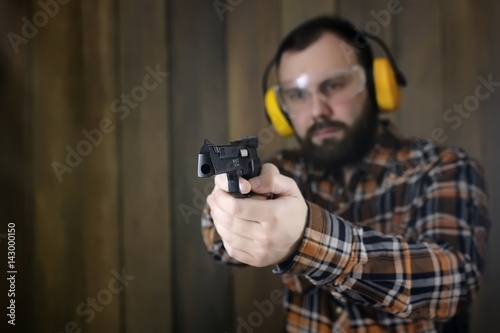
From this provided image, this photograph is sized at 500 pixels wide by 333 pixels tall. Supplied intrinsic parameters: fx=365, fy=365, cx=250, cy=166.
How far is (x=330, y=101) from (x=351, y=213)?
33 centimetres

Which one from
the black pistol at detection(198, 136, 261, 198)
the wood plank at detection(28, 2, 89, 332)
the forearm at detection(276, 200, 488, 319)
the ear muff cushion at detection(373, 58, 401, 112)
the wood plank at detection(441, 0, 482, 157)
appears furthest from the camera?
the wood plank at detection(28, 2, 89, 332)

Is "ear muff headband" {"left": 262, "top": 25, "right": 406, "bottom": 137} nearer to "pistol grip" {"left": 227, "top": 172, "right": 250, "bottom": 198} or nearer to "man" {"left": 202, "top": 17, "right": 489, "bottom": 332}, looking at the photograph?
"man" {"left": 202, "top": 17, "right": 489, "bottom": 332}

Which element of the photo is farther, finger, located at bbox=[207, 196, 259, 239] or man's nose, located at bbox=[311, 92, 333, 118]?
man's nose, located at bbox=[311, 92, 333, 118]

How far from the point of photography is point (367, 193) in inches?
41.7

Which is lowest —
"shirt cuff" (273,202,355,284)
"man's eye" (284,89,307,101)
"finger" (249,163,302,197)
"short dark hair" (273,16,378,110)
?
"shirt cuff" (273,202,355,284)

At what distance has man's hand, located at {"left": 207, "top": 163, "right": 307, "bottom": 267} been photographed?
0.55 metres

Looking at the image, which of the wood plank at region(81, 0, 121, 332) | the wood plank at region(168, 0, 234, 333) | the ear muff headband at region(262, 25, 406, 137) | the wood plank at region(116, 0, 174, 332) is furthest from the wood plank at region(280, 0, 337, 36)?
the wood plank at region(81, 0, 121, 332)

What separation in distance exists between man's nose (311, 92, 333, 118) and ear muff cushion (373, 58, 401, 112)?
150mm

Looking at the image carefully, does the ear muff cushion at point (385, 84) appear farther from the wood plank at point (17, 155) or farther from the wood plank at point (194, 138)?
the wood plank at point (17, 155)

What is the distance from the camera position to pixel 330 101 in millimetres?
1059

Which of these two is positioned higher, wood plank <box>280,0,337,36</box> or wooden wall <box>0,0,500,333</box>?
wood plank <box>280,0,337,36</box>

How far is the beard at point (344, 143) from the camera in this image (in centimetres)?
107

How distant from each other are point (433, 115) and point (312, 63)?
0.47 metres

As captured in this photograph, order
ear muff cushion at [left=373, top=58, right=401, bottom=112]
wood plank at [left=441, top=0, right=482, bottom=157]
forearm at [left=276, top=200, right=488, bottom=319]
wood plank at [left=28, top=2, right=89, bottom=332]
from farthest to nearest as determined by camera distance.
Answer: wood plank at [left=28, top=2, right=89, bottom=332] < wood plank at [left=441, top=0, right=482, bottom=157] < ear muff cushion at [left=373, top=58, right=401, bottom=112] < forearm at [left=276, top=200, right=488, bottom=319]
